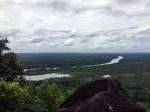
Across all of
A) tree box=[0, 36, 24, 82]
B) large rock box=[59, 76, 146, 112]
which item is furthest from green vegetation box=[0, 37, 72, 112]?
large rock box=[59, 76, 146, 112]

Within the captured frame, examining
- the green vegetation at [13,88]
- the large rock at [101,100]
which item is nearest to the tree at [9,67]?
the green vegetation at [13,88]

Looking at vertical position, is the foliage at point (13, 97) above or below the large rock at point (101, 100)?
below

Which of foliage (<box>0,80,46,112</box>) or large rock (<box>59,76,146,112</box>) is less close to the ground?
large rock (<box>59,76,146,112</box>)

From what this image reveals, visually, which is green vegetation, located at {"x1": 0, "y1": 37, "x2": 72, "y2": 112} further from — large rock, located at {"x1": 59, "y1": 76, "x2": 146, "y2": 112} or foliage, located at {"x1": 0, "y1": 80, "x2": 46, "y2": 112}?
large rock, located at {"x1": 59, "y1": 76, "x2": 146, "y2": 112}

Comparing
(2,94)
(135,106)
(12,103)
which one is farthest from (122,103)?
(12,103)

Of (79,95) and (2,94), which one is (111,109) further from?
(2,94)

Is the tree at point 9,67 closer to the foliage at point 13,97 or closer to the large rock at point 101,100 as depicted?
the foliage at point 13,97
